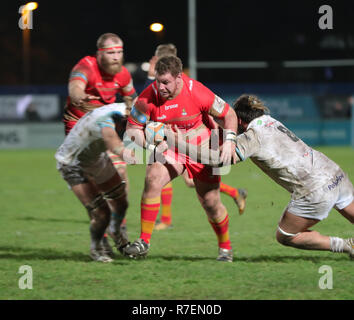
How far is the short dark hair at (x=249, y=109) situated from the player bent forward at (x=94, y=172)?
1.07m

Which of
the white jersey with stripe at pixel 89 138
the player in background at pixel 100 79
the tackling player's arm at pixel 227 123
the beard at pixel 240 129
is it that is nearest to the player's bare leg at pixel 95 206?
the white jersey with stripe at pixel 89 138

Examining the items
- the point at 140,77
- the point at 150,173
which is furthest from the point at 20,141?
the point at 150,173

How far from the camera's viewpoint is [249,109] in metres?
6.06

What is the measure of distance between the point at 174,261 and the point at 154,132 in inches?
51.6

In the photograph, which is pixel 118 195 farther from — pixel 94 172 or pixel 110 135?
pixel 110 135

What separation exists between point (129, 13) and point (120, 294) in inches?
1476

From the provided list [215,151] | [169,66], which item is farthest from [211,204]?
[169,66]

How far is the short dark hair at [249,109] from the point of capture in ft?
19.7

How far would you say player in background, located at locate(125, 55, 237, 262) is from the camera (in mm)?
6262

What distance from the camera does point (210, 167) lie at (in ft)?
21.4

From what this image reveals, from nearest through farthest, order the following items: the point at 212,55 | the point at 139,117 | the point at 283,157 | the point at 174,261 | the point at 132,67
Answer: the point at 283,157 < the point at 139,117 < the point at 174,261 < the point at 132,67 < the point at 212,55

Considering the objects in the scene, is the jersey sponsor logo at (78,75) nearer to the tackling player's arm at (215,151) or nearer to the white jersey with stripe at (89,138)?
the white jersey with stripe at (89,138)

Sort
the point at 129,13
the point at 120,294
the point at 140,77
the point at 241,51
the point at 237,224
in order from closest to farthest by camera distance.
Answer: the point at 120,294 < the point at 237,224 < the point at 140,77 < the point at 241,51 < the point at 129,13
